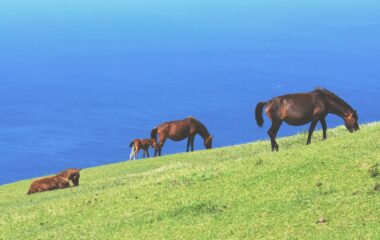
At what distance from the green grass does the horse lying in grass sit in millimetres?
5053

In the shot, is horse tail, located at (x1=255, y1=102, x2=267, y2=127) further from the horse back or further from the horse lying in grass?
the horse lying in grass

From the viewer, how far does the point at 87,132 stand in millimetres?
186750

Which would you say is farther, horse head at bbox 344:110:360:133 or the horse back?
horse head at bbox 344:110:360:133

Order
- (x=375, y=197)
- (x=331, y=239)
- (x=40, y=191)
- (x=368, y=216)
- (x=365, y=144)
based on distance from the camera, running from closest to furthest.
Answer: (x=331, y=239), (x=368, y=216), (x=375, y=197), (x=365, y=144), (x=40, y=191)

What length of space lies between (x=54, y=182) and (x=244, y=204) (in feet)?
38.8

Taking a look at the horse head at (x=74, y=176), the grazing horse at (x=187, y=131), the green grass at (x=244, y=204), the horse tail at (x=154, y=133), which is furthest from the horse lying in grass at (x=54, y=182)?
the horse tail at (x=154, y=133)

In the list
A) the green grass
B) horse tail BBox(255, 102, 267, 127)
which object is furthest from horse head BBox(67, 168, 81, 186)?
horse tail BBox(255, 102, 267, 127)

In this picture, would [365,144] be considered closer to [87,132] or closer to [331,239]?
[331,239]

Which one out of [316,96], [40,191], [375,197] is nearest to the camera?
[375,197]

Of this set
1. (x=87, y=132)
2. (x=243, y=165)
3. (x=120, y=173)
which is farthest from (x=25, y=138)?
(x=243, y=165)

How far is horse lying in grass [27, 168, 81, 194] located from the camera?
83.7 ft

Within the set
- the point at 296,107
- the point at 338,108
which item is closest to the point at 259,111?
the point at 296,107

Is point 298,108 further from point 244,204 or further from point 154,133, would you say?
point 154,133

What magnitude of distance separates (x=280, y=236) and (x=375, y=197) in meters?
2.37
